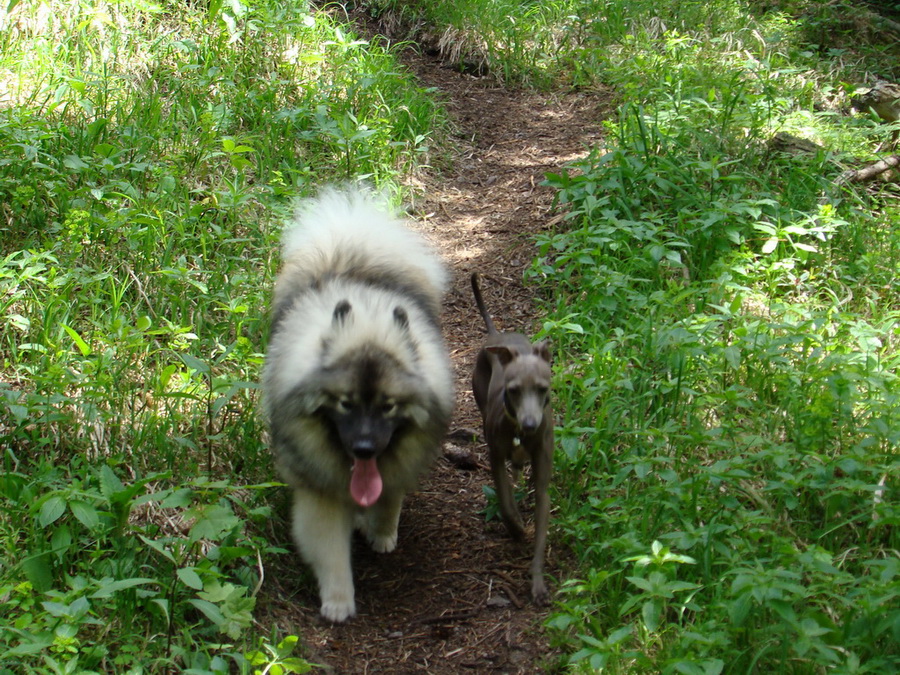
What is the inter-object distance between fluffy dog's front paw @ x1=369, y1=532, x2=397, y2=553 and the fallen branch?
390 cm

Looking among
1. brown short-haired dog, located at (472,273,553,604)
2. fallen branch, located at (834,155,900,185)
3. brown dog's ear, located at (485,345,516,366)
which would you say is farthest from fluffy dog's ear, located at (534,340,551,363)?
fallen branch, located at (834,155,900,185)

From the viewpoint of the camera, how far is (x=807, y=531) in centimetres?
347

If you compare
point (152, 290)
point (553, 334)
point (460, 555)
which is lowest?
point (460, 555)

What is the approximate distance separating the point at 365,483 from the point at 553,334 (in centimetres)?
176

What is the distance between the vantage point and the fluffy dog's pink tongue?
11.3 ft

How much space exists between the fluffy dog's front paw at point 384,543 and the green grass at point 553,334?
542mm

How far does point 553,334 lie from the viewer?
4.84 metres

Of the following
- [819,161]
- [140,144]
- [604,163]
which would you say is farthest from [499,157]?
[140,144]

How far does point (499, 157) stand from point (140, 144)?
3.14 metres

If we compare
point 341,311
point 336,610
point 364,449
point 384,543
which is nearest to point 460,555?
point 384,543

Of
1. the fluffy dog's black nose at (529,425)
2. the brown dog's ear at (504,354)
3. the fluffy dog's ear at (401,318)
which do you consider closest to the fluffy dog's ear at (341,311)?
the fluffy dog's ear at (401,318)

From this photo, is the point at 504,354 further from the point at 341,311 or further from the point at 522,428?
the point at 341,311

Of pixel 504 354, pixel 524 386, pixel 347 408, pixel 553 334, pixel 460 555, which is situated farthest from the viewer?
Result: pixel 553 334

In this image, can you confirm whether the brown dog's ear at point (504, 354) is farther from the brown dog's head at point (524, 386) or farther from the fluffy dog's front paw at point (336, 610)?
the fluffy dog's front paw at point (336, 610)
